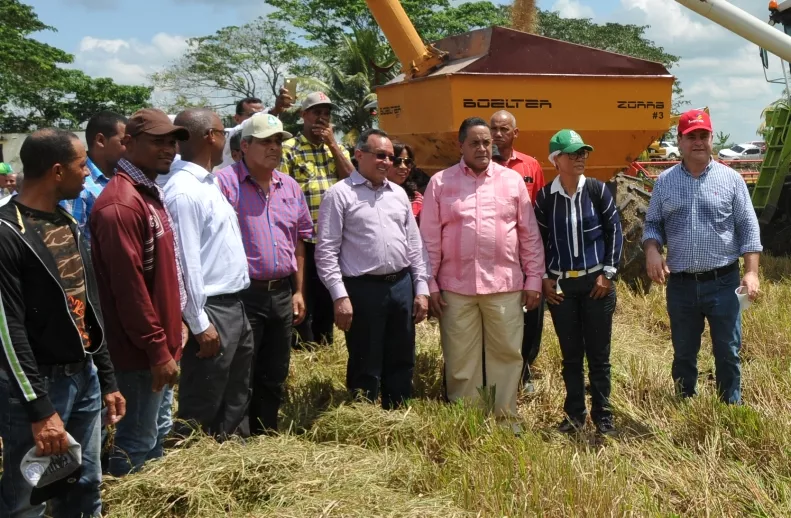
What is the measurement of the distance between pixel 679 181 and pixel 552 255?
81cm

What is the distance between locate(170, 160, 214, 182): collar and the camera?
3.45 meters

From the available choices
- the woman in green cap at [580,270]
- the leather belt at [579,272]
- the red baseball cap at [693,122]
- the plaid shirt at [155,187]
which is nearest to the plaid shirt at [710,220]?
the red baseball cap at [693,122]

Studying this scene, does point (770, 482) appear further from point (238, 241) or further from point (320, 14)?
point (320, 14)

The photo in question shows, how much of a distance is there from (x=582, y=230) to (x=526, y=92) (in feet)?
9.60

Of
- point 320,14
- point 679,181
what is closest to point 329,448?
point 679,181

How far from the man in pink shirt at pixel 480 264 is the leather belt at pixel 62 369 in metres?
2.19

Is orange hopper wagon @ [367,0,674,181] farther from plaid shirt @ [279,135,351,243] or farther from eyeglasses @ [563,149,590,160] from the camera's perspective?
eyeglasses @ [563,149,590,160]

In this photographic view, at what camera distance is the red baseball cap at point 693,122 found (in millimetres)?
4176

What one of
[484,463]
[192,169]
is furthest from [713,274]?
[192,169]

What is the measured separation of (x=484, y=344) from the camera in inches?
176

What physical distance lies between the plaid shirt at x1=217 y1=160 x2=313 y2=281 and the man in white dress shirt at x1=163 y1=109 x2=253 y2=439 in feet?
0.65

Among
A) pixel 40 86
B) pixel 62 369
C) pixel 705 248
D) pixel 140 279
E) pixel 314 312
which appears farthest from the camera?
pixel 40 86

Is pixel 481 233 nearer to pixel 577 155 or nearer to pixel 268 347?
pixel 577 155

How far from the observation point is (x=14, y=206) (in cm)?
248
